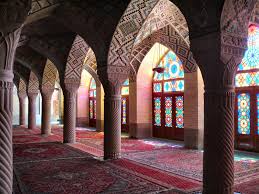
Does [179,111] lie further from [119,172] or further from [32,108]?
[32,108]

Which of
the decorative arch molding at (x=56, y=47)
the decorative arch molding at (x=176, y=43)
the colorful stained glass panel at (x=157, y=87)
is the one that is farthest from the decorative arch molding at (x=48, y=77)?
the colorful stained glass panel at (x=157, y=87)

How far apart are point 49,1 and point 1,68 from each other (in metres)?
4.17

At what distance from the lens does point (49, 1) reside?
6.48 metres

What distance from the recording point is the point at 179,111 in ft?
36.3

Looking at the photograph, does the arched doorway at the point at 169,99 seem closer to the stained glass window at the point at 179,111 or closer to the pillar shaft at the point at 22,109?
the stained glass window at the point at 179,111

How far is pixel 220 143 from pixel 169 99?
26.3 feet

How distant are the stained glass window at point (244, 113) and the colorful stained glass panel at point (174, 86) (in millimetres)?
2691

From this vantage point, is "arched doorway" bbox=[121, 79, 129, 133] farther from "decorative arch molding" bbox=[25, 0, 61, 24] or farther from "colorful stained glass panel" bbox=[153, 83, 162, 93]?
"decorative arch molding" bbox=[25, 0, 61, 24]

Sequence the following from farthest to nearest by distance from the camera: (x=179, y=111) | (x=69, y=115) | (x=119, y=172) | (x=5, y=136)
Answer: (x=179, y=111) → (x=69, y=115) → (x=119, y=172) → (x=5, y=136)

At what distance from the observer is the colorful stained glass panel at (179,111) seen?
10938mm

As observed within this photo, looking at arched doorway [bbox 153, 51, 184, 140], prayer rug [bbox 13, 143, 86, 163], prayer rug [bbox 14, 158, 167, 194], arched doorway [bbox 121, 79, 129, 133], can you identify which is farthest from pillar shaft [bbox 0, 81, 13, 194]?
arched doorway [bbox 121, 79, 129, 133]

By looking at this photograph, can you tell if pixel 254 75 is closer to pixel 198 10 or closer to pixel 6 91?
pixel 198 10

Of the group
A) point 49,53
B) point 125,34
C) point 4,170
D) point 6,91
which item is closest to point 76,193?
point 4,170

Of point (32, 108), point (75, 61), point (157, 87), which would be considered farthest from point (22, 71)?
point (157, 87)
